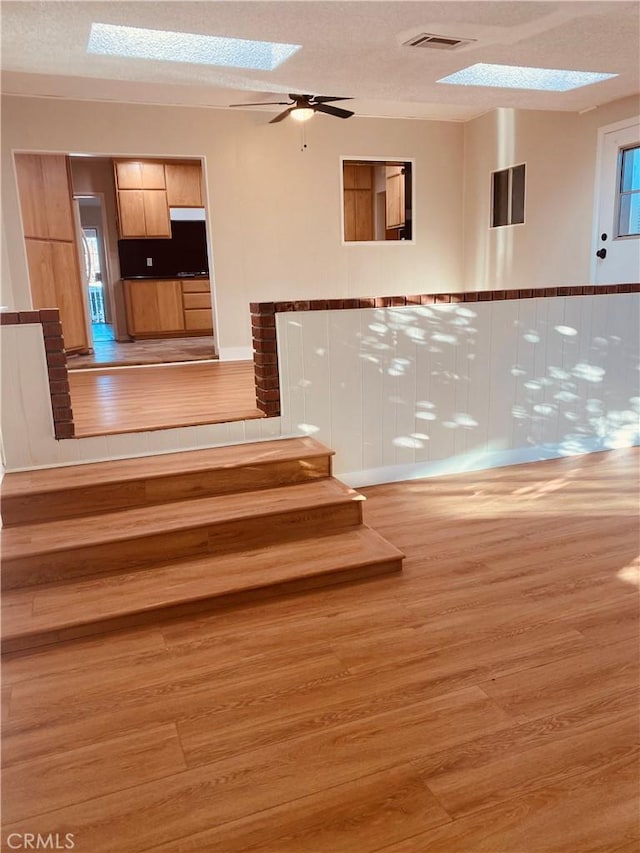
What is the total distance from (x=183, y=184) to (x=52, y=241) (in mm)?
3116

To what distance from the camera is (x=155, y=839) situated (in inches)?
59.7

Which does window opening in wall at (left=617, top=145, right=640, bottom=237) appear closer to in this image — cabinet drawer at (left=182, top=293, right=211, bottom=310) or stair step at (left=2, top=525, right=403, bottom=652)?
stair step at (left=2, top=525, right=403, bottom=652)

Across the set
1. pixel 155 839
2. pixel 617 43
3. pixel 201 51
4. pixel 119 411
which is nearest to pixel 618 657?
pixel 155 839

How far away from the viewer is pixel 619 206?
5637 mm

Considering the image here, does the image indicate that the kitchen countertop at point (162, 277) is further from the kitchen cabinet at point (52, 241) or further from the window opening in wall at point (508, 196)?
the window opening in wall at point (508, 196)

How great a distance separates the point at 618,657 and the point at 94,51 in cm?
407

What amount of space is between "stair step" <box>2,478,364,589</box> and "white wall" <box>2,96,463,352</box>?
3.86 meters

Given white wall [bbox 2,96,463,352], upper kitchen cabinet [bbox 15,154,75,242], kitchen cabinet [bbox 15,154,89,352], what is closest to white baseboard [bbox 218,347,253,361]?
white wall [bbox 2,96,463,352]

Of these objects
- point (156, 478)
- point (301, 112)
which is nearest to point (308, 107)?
point (301, 112)

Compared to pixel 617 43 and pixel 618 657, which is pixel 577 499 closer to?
pixel 618 657

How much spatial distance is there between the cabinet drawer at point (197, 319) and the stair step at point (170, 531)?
6915 millimetres

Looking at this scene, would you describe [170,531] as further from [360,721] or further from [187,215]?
[187,215]

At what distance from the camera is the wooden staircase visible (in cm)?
257
